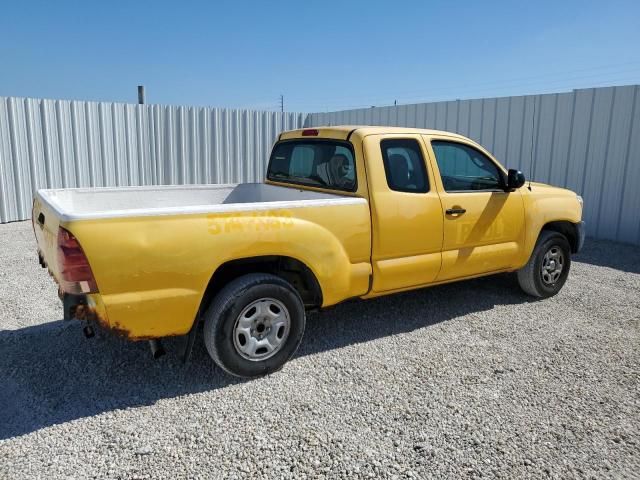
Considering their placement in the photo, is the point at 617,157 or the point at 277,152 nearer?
the point at 277,152

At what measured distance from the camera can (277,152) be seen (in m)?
5.33

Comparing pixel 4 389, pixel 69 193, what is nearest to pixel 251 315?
pixel 4 389

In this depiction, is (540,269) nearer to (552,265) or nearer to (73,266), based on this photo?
(552,265)

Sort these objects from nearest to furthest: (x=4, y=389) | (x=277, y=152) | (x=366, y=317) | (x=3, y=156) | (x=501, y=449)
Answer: (x=501, y=449)
(x=4, y=389)
(x=366, y=317)
(x=277, y=152)
(x=3, y=156)

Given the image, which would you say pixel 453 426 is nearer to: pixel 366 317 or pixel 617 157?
pixel 366 317

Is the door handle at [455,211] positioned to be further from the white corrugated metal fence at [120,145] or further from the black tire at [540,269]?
the white corrugated metal fence at [120,145]

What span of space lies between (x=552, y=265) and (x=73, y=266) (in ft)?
15.9

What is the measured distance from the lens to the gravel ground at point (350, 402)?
9.01ft

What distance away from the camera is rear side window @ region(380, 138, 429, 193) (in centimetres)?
426

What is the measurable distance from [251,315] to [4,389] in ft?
5.77

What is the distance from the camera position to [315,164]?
4699 mm

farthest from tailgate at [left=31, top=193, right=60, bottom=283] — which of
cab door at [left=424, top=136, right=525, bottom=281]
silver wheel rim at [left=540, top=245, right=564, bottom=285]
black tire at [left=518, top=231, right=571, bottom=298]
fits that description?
silver wheel rim at [left=540, top=245, right=564, bottom=285]

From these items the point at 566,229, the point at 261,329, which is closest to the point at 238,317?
the point at 261,329

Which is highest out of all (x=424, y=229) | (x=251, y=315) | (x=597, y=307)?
(x=424, y=229)
